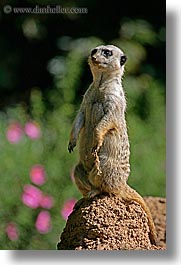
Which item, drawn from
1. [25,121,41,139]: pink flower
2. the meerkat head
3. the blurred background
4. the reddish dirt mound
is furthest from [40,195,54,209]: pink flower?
the meerkat head

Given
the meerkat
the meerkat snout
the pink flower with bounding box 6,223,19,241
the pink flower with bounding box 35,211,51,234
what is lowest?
the pink flower with bounding box 6,223,19,241

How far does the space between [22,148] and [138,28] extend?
0.62 m

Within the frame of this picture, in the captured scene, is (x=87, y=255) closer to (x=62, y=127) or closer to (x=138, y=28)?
(x=62, y=127)

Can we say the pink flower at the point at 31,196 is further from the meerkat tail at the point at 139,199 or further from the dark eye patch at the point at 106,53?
the dark eye patch at the point at 106,53

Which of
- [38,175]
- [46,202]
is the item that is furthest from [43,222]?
[38,175]

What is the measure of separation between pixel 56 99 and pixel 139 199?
800 millimetres

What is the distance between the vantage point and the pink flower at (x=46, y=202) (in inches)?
175

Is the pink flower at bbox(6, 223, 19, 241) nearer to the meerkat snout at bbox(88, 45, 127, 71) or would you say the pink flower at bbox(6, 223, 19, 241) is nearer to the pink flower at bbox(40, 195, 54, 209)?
the pink flower at bbox(40, 195, 54, 209)

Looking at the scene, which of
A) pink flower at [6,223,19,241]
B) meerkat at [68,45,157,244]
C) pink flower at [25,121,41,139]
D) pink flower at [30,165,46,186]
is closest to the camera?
meerkat at [68,45,157,244]

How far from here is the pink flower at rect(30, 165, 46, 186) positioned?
4.47 m

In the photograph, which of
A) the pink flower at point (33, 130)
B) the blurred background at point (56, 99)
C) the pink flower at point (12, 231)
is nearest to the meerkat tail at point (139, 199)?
the blurred background at point (56, 99)

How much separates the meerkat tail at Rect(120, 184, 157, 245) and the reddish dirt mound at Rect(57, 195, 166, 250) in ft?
0.06

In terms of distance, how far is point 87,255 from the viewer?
4.08 m

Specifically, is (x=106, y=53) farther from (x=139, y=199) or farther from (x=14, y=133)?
(x=14, y=133)
